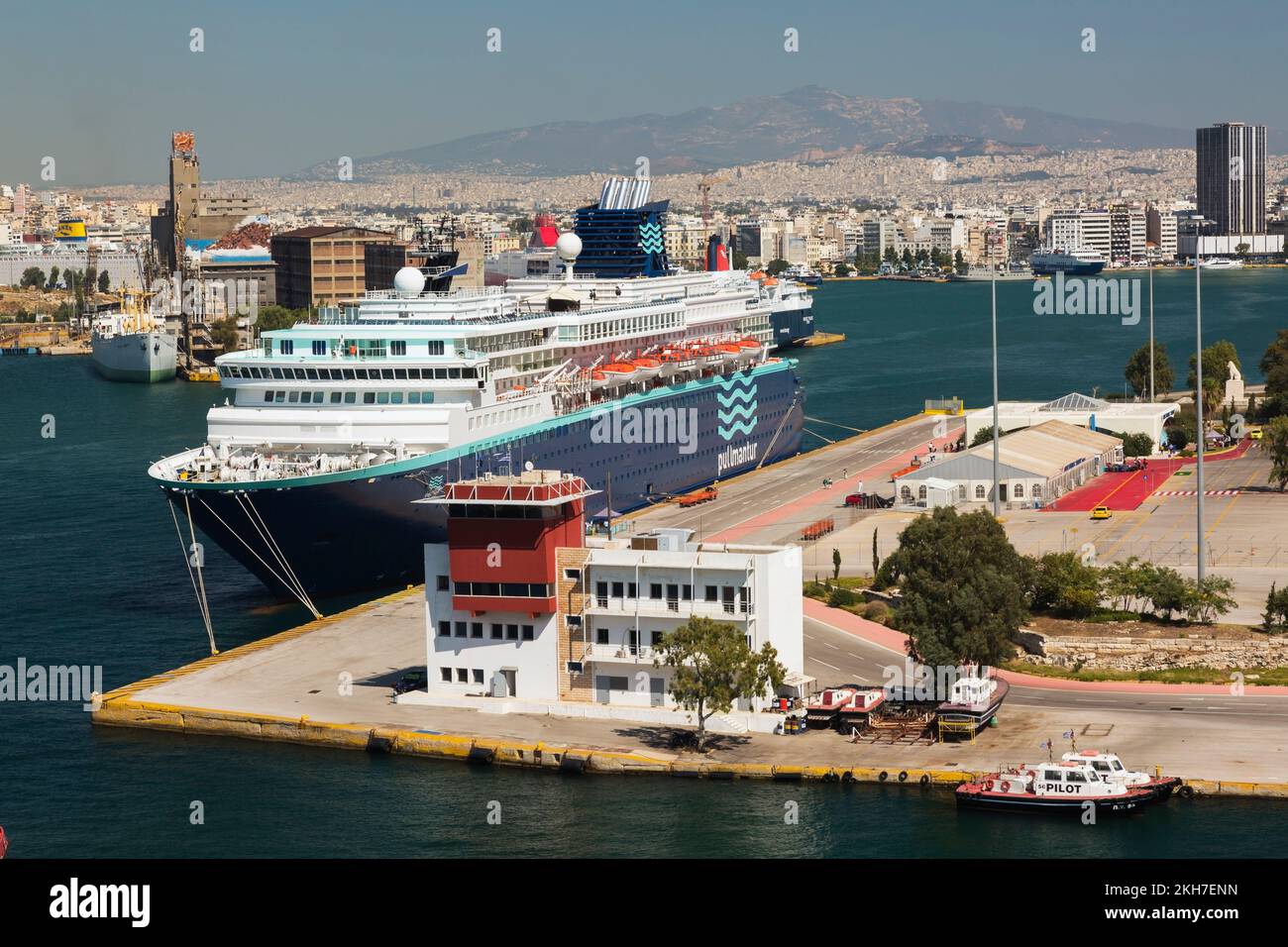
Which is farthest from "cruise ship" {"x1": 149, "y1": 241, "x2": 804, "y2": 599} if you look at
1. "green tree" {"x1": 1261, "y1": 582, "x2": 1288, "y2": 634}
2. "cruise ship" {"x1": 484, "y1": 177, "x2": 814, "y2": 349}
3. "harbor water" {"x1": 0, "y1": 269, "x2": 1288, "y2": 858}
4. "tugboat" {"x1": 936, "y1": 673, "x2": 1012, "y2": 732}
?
"green tree" {"x1": 1261, "y1": 582, "x2": 1288, "y2": 634}

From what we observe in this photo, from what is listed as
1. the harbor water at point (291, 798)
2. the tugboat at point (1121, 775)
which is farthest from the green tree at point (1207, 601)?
the tugboat at point (1121, 775)

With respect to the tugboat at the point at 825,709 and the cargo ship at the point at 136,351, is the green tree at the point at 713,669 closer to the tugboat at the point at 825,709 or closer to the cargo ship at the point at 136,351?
the tugboat at the point at 825,709

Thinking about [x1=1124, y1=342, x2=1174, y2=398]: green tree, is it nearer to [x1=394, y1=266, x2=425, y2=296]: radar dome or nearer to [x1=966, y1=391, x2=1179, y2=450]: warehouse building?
[x1=966, y1=391, x2=1179, y2=450]: warehouse building

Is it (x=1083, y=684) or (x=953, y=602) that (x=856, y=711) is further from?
(x=1083, y=684)

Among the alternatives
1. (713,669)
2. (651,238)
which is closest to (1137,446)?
(651,238)

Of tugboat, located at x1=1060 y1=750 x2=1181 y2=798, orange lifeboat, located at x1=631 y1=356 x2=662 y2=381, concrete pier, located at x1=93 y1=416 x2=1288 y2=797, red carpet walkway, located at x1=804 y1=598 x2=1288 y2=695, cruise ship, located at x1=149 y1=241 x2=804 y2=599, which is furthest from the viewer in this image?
orange lifeboat, located at x1=631 y1=356 x2=662 y2=381

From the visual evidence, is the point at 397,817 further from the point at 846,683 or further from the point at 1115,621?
the point at 1115,621
